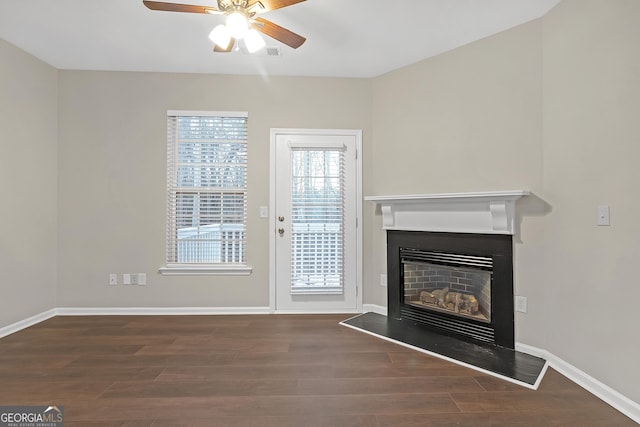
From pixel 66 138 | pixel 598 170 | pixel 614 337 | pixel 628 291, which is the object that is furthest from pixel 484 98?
pixel 66 138

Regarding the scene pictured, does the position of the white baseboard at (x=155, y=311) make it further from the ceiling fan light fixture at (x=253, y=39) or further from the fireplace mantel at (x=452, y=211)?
the ceiling fan light fixture at (x=253, y=39)

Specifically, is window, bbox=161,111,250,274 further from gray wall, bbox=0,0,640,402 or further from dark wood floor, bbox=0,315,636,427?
dark wood floor, bbox=0,315,636,427

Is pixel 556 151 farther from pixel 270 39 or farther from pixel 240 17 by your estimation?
pixel 270 39

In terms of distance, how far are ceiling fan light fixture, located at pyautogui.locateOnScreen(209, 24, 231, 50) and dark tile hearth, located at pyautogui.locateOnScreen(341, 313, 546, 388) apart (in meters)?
2.68

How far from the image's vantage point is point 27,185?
300cm

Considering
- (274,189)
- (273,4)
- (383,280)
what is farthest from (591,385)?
(273,4)

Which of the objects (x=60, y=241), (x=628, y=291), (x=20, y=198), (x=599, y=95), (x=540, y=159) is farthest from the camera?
(x=60, y=241)

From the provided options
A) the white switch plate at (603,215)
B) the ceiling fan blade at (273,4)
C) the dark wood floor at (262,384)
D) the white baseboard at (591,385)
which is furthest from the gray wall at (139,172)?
the white baseboard at (591,385)

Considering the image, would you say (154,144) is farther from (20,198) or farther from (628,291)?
(628,291)

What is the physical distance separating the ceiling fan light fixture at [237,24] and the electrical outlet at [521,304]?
2929 millimetres

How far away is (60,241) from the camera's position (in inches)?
131

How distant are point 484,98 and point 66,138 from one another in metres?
4.32

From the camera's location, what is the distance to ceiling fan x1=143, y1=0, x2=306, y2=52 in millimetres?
1867

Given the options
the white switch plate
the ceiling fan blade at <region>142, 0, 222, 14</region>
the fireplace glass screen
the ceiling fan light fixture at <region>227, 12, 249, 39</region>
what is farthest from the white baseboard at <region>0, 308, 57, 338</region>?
the white switch plate
